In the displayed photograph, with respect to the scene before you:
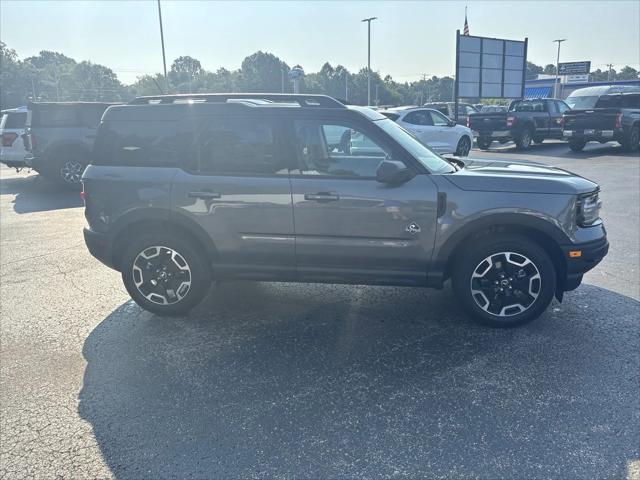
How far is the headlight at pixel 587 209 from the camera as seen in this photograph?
13.2ft

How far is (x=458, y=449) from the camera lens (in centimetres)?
272

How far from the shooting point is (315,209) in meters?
4.13

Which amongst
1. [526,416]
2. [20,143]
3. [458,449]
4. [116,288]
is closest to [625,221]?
[526,416]

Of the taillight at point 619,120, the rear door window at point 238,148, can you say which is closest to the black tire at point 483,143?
the taillight at point 619,120

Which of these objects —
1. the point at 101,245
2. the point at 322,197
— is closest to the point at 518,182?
the point at 322,197

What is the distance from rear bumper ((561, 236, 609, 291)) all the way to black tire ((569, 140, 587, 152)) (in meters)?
15.4

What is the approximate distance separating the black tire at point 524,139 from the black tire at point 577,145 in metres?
1.72

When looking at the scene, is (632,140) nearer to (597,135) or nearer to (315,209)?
(597,135)

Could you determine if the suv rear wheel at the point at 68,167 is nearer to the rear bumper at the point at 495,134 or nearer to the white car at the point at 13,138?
the white car at the point at 13,138

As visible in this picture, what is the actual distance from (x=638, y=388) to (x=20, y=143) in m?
14.3

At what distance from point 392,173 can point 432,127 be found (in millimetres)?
11725

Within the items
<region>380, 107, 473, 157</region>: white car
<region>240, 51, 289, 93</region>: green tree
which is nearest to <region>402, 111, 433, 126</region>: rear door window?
<region>380, 107, 473, 157</region>: white car

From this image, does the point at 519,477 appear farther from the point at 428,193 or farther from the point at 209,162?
the point at 209,162

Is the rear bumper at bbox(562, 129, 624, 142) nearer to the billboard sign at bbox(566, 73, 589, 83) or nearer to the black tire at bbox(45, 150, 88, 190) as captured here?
the black tire at bbox(45, 150, 88, 190)
